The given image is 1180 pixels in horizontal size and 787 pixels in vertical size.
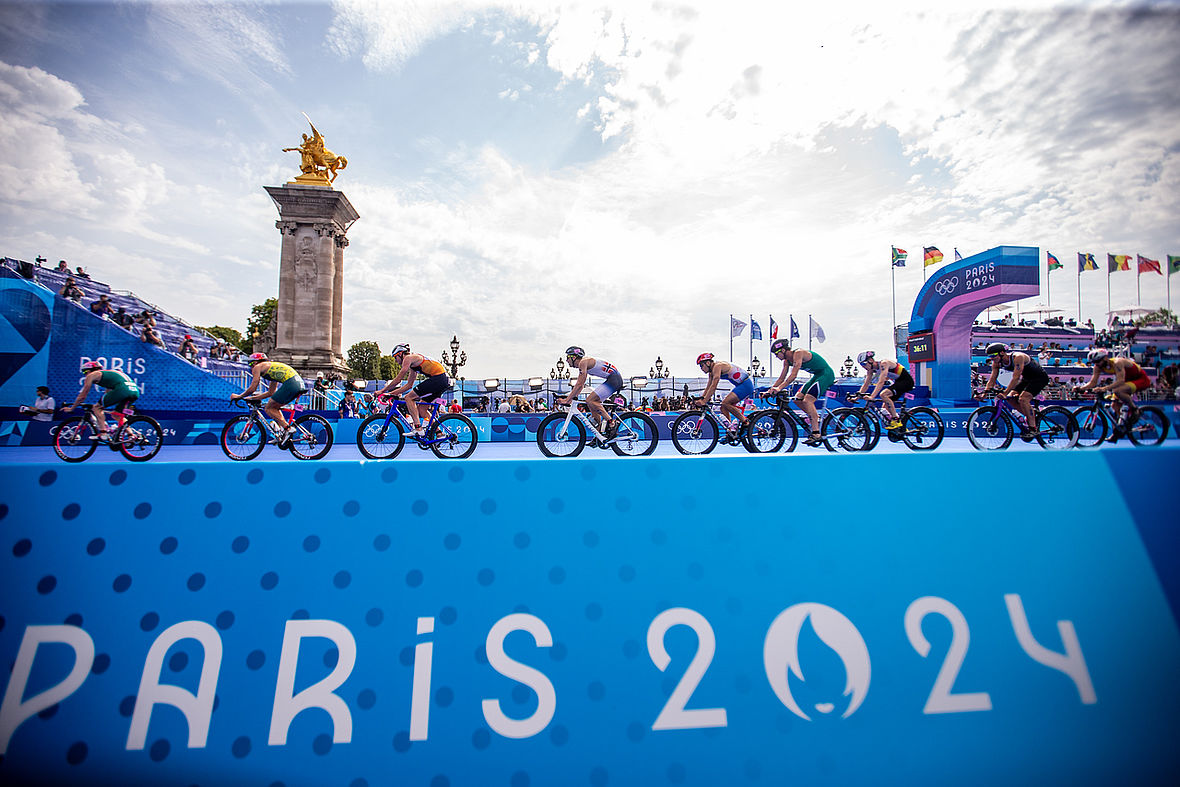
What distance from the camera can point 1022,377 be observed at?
8.85 m

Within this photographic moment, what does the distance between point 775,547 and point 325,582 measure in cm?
209

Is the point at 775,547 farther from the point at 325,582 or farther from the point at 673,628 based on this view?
the point at 325,582

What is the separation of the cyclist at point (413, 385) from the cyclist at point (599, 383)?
2.25 meters

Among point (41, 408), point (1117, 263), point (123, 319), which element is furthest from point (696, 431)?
point (1117, 263)

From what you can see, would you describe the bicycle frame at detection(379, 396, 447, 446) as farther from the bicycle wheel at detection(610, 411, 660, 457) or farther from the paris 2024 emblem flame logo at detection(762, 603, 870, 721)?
the paris 2024 emblem flame logo at detection(762, 603, 870, 721)

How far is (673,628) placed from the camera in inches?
91.4

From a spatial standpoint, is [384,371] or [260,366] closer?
[260,366]

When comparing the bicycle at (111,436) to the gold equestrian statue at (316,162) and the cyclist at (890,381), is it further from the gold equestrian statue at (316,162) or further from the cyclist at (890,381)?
the gold equestrian statue at (316,162)

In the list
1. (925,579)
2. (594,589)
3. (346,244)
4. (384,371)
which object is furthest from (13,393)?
(384,371)

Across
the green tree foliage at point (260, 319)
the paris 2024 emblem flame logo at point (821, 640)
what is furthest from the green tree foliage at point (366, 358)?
the paris 2024 emblem flame logo at point (821, 640)

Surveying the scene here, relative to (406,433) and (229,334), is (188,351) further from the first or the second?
(229,334)

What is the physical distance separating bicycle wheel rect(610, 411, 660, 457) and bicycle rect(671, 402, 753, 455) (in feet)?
1.38

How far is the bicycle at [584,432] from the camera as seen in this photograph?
8719 mm

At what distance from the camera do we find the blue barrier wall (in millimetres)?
2107
